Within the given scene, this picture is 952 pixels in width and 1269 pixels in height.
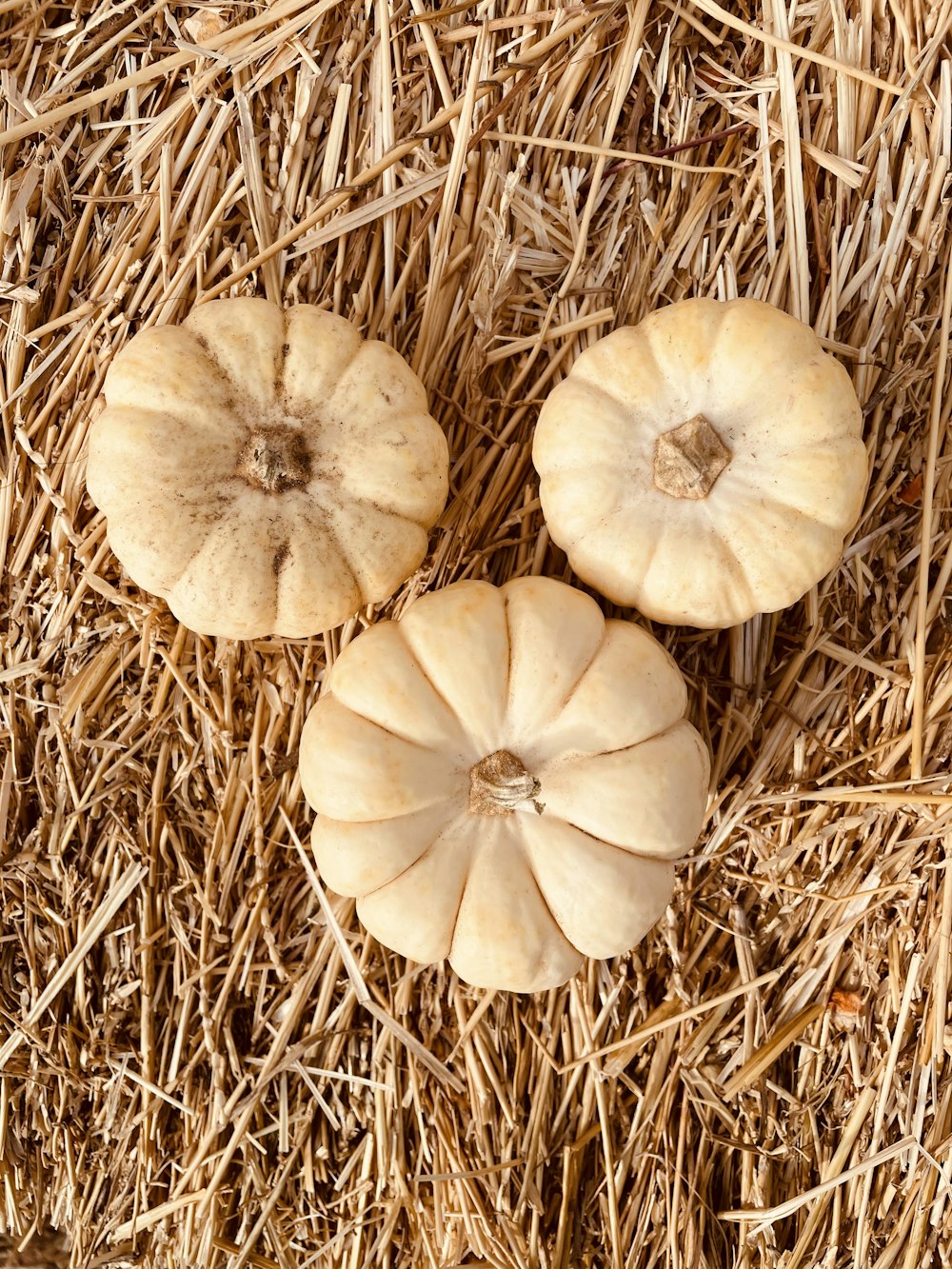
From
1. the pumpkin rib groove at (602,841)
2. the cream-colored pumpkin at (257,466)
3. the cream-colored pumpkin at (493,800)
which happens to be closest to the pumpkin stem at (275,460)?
the cream-colored pumpkin at (257,466)

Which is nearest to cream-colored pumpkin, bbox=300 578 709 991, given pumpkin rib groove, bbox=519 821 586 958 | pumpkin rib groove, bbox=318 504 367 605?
pumpkin rib groove, bbox=519 821 586 958

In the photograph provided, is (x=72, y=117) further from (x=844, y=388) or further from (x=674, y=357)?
(x=844, y=388)

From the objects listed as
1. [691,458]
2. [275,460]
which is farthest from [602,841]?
[275,460]

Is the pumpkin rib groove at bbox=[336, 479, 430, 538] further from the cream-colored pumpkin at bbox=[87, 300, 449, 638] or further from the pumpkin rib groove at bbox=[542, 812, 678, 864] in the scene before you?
the pumpkin rib groove at bbox=[542, 812, 678, 864]

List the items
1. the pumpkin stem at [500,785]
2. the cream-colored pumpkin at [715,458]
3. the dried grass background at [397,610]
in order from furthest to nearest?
the dried grass background at [397,610] < the cream-colored pumpkin at [715,458] < the pumpkin stem at [500,785]

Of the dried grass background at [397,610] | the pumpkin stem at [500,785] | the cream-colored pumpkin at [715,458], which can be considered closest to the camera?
the pumpkin stem at [500,785]

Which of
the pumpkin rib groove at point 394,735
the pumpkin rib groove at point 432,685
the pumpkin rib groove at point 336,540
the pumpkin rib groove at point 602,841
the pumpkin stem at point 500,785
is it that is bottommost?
the pumpkin rib groove at point 602,841

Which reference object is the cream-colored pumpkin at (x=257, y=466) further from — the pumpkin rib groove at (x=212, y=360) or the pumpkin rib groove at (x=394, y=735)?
the pumpkin rib groove at (x=394, y=735)
